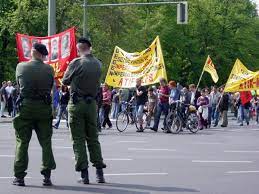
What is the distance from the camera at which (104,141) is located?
17.4 m

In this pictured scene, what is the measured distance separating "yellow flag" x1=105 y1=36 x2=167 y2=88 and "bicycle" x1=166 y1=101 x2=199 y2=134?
1592 mm

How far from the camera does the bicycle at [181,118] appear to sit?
22.1 metres

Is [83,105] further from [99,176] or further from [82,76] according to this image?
[99,176]

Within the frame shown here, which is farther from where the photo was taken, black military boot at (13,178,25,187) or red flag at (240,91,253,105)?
red flag at (240,91,253,105)

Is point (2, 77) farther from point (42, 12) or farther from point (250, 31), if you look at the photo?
point (250, 31)

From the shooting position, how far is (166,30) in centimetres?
5516


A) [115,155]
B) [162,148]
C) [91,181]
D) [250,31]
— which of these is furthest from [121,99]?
[250,31]

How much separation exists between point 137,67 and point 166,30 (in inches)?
1220

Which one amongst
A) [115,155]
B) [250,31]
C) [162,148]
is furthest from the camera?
[250,31]

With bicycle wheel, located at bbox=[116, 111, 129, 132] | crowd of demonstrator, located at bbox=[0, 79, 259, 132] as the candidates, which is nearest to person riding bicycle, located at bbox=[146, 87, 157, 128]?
crowd of demonstrator, located at bbox=[0, 79, 259, 132]

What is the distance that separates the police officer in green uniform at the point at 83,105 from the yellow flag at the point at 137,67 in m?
14.8

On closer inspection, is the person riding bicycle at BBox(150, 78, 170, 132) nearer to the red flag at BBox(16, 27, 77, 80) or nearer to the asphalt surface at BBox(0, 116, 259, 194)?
the red flag at BBox(16, 27, 77, 80)

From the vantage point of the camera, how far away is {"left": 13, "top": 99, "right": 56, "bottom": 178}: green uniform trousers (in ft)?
28.3

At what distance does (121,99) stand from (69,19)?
12.4 m
